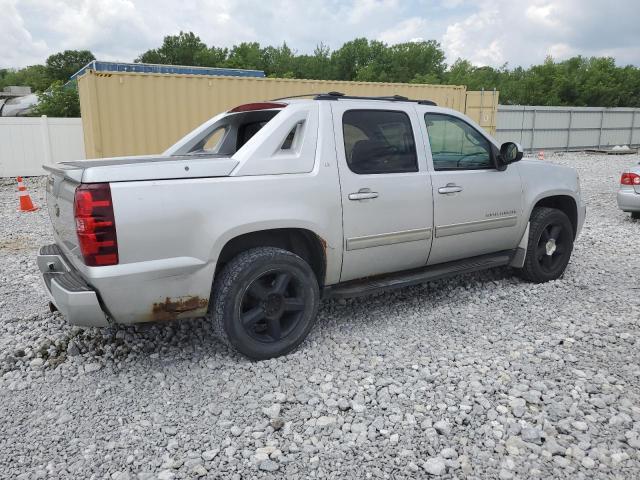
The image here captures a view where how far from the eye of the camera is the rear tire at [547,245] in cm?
496

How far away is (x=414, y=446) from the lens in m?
2.62

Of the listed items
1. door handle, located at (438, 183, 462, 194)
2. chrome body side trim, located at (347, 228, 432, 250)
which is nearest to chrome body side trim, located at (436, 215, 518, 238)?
chrome body side trim, located at (347, 228, 432, 250)

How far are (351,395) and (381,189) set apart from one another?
5.07 ft

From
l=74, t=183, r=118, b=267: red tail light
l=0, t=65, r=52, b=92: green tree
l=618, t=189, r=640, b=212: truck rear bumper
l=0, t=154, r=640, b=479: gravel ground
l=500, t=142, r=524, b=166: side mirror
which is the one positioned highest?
l=0, t=65, r=52, b=92: green tree

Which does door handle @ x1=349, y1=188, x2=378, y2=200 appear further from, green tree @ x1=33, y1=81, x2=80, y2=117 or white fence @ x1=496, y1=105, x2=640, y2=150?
white fence @ x1=496, y1=105, x2=640, y2=150

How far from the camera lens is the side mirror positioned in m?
4.48

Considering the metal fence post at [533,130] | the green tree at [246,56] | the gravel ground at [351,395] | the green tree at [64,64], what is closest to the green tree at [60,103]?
the gravel ground at [351,395]

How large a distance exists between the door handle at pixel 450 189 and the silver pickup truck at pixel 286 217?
0.04 ft

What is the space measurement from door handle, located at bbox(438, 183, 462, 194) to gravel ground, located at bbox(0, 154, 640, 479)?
3.51 feet

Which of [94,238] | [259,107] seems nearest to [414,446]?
[94,238]

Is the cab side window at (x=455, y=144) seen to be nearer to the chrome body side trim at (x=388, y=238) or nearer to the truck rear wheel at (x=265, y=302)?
the chrome body side trim at (x=388, y=238)

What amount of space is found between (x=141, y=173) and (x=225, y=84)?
8.66m

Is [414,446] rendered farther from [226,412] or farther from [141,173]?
[141,173]

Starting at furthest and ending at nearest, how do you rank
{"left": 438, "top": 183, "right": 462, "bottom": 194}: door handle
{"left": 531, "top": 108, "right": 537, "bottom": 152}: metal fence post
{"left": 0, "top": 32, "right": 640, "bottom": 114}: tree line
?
1. {"left": 0, "top": 32, "right": 640, "bottom": 114}: tree line
2. {"left": 531, "top": 108, "right": 537, "bottom": 152}: metal fence post
3. {"left": 438, "top": 183, "right": 462, "bottom": 194}: door handle
